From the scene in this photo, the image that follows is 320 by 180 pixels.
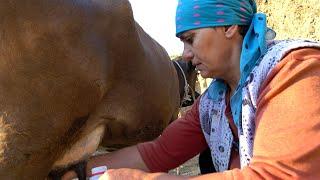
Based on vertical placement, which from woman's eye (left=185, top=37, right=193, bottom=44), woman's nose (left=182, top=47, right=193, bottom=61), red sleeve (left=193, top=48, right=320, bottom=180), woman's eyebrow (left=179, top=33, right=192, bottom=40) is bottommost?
red sleeve (left=193, top=48, right=320, bottom=180)

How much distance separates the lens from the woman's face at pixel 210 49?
5.98 feet

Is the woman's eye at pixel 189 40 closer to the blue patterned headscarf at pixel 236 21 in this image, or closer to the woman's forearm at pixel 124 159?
the blue patterned headscarf at pixel 236 21

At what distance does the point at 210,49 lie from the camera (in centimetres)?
183

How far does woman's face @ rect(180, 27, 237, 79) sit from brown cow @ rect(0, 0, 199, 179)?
0.80ft

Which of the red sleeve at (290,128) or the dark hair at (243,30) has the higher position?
the dark hair at (243,30)

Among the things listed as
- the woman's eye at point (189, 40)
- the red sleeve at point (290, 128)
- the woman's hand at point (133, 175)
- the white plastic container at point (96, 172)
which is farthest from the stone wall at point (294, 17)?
the woman's hand at point (133, 175)

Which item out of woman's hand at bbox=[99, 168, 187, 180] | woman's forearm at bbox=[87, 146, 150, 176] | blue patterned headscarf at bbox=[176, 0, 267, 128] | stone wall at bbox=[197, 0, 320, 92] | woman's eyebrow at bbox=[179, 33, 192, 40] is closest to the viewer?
woman's hand at bbox=[99, 168, 187, 180]

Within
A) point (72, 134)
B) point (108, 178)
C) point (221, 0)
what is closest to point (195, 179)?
point (108, 178)

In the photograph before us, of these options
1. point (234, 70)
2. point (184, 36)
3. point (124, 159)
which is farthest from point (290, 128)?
point (124, 159)

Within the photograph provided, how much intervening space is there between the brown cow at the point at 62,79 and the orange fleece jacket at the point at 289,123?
0.50 m

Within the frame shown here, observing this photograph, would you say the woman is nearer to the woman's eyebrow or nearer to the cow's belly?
the woman's eyebrow

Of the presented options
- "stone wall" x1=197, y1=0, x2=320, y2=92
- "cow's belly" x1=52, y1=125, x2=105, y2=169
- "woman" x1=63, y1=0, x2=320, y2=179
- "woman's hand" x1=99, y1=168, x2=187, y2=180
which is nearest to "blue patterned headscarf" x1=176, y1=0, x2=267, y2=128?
"woman" x1=63, y1=0, x2=320, y2=179

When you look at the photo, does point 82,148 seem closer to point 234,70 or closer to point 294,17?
point 234,70

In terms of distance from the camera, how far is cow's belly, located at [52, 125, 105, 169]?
1871 mm
